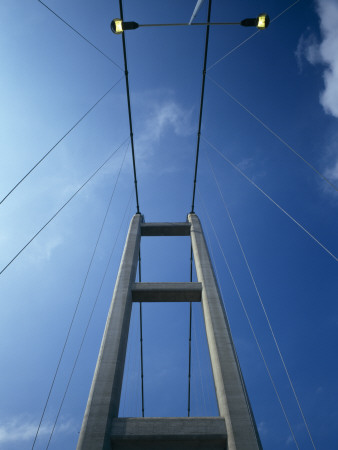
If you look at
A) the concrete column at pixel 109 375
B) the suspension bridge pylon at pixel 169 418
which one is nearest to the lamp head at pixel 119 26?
the concrete column at pixel 109 375

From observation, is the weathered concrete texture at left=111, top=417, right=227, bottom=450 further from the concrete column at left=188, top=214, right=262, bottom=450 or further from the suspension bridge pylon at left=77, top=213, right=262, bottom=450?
the concrete column at left=188, top=214, right=262, bottom=450

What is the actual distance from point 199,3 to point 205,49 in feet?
12.4

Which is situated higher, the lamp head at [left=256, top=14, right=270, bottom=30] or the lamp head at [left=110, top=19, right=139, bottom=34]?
the lamp head at [left=110, top=19, right=139, bottom=34]

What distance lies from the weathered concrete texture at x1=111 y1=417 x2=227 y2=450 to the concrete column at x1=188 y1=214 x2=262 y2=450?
0.29 meters

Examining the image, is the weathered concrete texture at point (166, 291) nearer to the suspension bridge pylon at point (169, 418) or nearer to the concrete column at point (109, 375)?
the concrete column at point (109, 375)

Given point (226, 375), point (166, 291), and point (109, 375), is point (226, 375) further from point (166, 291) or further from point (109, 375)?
point (166, 291)

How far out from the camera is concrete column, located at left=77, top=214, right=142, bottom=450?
18.6 feet

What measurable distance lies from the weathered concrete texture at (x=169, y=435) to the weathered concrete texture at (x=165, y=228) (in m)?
9.17

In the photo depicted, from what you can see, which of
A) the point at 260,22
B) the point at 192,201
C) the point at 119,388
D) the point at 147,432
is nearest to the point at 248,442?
the point at 147,432

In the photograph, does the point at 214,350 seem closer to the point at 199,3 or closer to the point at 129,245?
the point at 129,245

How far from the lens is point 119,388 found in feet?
22.3

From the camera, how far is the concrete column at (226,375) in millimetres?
5742

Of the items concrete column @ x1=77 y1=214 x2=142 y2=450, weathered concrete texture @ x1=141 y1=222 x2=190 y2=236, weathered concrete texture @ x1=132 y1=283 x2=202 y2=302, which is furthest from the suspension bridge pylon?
weathered concrete texture @ x1=141 y1=222 x2=190 y2=236

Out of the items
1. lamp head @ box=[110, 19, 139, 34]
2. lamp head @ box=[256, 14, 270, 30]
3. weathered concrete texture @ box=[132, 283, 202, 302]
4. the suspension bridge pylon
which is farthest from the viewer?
weathered concrete texture @ box=[132, 283, 202, 302]
